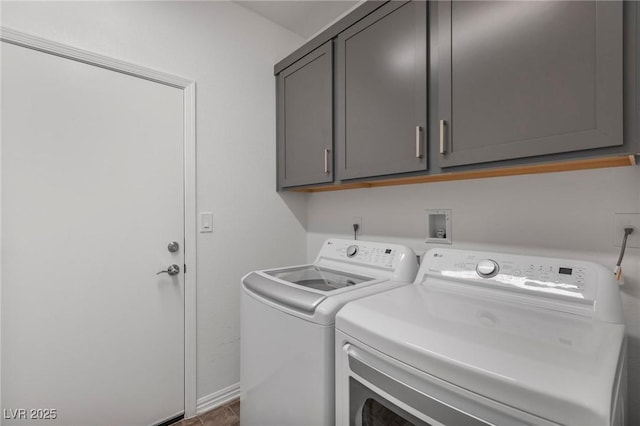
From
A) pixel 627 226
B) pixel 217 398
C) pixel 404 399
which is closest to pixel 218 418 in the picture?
pixel 217 398

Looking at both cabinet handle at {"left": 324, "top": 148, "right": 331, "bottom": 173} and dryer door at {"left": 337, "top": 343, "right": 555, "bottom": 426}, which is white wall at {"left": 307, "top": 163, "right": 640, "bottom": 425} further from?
dryer door at {"left": 337, "top": 343, "right": 555, "bottom": 426}

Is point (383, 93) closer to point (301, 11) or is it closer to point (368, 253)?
point (368, 253)

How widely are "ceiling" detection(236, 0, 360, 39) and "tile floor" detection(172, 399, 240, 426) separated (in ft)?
8.83

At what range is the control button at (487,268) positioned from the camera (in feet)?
3.73

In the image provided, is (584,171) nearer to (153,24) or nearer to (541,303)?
(541,303)

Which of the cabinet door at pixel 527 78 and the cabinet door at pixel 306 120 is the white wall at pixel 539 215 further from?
the cabinet door at pixel 306 120

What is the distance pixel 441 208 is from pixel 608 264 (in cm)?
68

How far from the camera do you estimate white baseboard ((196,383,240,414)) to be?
179cm

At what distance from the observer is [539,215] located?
1.23m

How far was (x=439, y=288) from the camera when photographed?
4.07 feet

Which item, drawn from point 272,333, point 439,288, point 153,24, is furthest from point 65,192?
point 439,288

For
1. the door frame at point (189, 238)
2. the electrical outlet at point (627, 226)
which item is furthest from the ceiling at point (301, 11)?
the electrical outlet at point (627, 226)

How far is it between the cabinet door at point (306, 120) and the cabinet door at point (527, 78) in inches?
27.7

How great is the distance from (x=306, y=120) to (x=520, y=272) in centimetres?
143
